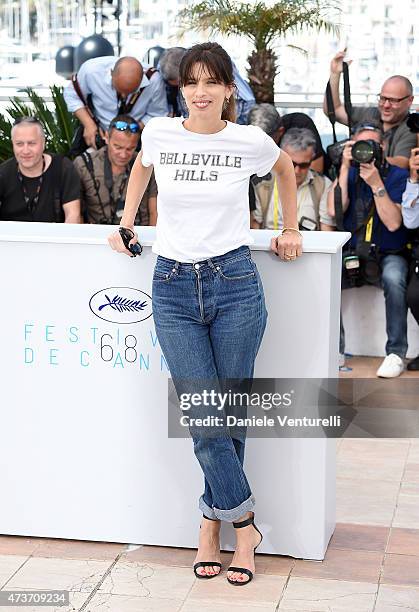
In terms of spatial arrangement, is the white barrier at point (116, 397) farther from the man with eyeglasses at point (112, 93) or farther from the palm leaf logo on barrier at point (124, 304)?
the man with eyeglasses at point (112, 93)

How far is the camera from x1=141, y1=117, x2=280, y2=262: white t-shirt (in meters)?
3.12

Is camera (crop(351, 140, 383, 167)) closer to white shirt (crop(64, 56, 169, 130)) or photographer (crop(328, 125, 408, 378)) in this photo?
photographer (crop(328, 125, 408, 378))

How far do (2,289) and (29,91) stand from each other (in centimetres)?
385

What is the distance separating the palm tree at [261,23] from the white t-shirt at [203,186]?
4.15 meters

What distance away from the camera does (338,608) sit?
3.15 metres

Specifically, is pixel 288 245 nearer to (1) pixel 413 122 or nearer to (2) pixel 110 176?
(2) pixel 110 176

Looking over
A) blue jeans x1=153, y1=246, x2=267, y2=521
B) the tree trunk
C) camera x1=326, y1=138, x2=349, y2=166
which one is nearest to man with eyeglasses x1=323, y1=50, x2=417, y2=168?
camera x1=326, y1=138, x2=349, y2=166

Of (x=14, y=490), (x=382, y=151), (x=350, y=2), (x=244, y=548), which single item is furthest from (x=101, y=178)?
(x=350, y=2)

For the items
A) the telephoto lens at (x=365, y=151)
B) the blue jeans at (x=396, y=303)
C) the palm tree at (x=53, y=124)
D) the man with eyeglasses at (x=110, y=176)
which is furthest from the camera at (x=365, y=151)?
→ the palm tree at (x=53, y=124)

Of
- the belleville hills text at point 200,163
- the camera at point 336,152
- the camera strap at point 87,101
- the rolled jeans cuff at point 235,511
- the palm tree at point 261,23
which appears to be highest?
the palm tree at point 261,23

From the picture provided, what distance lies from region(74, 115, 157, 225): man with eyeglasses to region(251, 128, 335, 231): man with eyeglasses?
0.61 m

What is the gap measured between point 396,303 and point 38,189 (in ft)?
6.63

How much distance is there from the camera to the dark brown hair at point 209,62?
10.1 feet

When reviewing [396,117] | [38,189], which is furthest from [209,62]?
[396,117]
